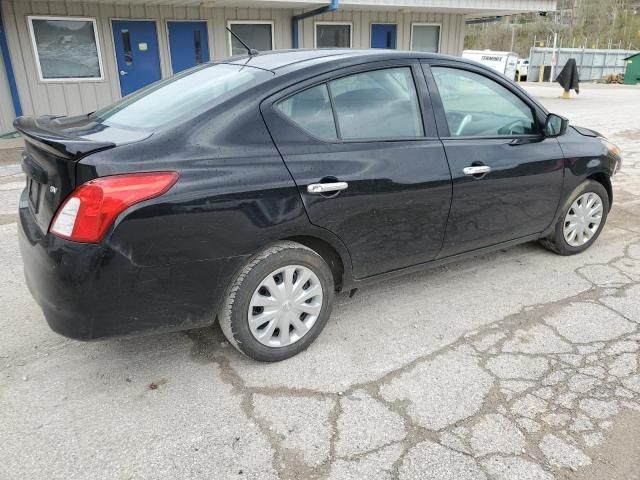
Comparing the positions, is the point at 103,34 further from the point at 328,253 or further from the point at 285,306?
the point at 285,306

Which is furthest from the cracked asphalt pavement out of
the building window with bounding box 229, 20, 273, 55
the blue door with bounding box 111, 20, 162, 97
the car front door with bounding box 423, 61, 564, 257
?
the building window with bounding box 229, 20, 273, 55

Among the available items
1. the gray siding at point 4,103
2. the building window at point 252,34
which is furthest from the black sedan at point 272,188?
the building window at point 252,34

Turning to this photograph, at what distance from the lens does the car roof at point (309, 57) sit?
293 cm

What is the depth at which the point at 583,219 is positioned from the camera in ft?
14.0

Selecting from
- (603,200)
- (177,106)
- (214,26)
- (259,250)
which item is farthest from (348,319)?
(214,26)

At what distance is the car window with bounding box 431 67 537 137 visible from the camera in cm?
331

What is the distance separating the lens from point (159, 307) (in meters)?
2.45

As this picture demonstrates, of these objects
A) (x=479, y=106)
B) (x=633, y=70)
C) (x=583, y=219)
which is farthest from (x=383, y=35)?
(x=633, y=70)

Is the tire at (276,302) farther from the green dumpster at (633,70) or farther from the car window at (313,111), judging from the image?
the green dumpster at (633,70)

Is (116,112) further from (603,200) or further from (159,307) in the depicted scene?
(603,200)

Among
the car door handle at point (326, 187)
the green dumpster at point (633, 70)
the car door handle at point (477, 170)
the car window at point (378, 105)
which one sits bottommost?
the green dumpster at point (633, 70)

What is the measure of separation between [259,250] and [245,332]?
45 cm

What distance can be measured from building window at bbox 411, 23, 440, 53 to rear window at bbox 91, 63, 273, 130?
11.8 meters

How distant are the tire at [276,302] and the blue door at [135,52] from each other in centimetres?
951
